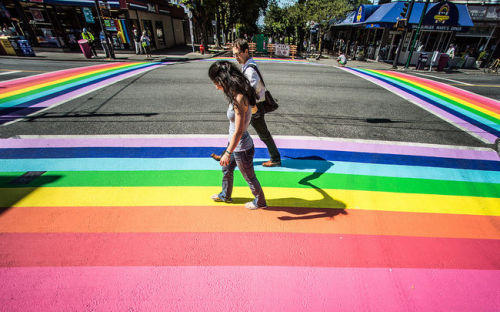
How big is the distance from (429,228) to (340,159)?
1.68 metres

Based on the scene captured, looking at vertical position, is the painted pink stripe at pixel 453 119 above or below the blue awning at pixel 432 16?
below

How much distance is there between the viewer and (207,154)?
4.05 m

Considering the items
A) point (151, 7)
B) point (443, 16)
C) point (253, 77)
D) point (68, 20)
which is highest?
point (151, 7)

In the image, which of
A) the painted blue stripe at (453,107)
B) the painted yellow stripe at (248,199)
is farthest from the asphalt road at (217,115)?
the painted yellow stripe at (248,199)

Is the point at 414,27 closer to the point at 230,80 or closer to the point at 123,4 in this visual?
the point at 230,80

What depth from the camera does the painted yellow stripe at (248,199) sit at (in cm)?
290

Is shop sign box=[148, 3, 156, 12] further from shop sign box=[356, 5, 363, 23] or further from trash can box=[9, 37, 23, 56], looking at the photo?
shop sign box=[356, 5, 363, 23]

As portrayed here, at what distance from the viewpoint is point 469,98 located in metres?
8.40

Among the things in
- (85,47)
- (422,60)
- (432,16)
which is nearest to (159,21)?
(85,47)

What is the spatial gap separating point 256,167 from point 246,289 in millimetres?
2000

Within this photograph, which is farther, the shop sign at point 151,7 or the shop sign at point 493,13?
the shop sign at point 151,7

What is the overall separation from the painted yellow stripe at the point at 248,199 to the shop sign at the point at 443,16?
2026 cm

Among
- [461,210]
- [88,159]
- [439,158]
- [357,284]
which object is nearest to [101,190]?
[88,159]

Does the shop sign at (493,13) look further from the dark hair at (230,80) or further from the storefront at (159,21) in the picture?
the storefront at (159,21)
